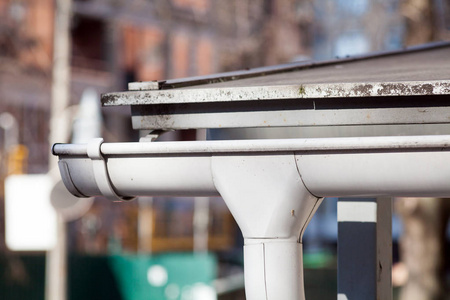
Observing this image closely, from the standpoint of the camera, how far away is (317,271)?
15.4m

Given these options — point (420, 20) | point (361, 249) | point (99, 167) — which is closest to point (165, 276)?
point (420, 20)

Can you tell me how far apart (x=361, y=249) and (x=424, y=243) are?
9504 millimetres

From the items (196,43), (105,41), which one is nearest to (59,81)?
(105,41)

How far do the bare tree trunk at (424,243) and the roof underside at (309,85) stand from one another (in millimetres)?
9215

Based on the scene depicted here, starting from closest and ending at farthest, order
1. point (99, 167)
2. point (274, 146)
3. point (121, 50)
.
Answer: point (274, 146), point (99, 167), point (121, 50)

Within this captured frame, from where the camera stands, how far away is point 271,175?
2.75 m

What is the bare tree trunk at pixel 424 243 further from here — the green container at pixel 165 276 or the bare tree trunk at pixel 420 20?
the green container at pixel 165 276

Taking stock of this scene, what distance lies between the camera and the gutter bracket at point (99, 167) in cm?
291

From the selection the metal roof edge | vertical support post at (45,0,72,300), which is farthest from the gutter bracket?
vertical support post at (45,0,72,300)

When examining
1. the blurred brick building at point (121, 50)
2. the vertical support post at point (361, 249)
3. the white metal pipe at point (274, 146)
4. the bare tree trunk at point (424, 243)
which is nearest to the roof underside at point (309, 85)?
the white metal pipe at point (274, 146)

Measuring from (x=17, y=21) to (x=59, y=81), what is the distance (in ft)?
27.4

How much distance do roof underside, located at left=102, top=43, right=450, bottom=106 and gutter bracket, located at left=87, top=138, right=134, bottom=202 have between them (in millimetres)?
165

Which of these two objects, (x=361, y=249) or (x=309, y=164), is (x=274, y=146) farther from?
(x=361, y=249)

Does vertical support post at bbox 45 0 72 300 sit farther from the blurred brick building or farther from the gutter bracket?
the gutter bracket
